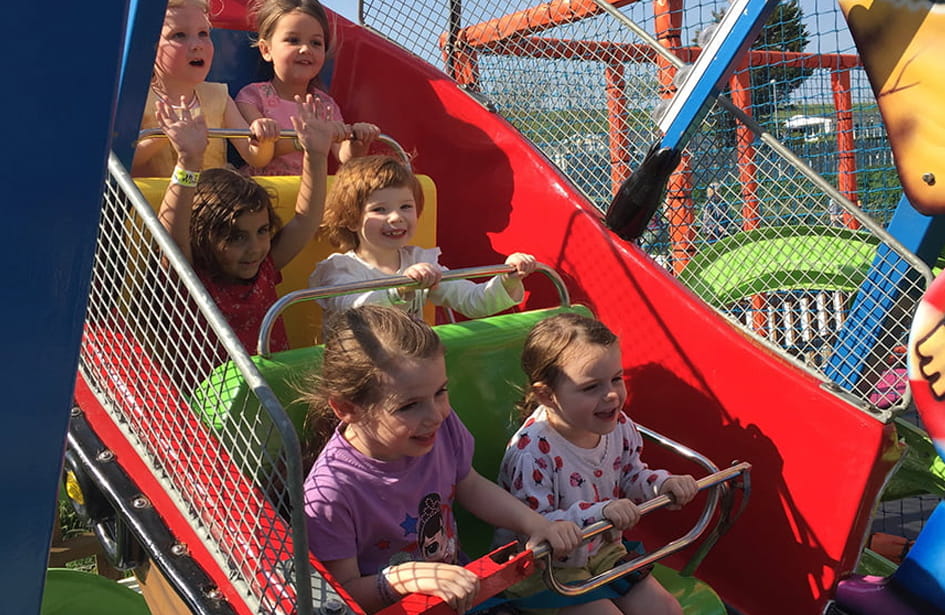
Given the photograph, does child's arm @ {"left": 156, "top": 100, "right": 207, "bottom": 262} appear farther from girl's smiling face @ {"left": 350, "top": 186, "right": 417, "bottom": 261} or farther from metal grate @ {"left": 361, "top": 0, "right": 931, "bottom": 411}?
metal grate @ {"left": 361, "top": 0, "right": 931, "bottom": 411}

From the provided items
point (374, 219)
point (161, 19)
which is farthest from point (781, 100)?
point (161, 19)

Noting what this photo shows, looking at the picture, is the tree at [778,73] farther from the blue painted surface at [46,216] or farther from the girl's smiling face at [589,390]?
the blue painted surface at [46,216]

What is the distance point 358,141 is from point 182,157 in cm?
82

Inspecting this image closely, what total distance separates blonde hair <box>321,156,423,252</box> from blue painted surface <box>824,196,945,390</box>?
1.06m

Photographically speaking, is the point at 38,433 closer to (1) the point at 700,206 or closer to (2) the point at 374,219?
(2) the point at 374,219

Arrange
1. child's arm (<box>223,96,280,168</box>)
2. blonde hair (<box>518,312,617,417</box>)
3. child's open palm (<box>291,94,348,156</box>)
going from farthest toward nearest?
child's arm (<box>223,96,280,168</box>) → child's open palm (<box>291,94,348,156</box>) → blonde hair (<box>518,312,617,417</box>)

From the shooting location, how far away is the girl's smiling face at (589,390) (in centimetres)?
188

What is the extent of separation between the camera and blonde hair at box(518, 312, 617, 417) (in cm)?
191

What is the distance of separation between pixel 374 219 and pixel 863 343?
1.13 meters

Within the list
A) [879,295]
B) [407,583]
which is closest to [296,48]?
[879,295]

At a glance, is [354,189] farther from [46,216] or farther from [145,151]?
[46,216]

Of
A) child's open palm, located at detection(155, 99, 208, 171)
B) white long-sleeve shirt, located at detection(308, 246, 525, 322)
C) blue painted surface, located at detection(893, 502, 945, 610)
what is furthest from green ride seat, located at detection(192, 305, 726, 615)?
child's open palm, located at detection(155, 99, 208, 171)

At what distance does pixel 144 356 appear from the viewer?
1670 mm

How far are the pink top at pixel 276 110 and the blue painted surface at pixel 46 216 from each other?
1897 millimetres
